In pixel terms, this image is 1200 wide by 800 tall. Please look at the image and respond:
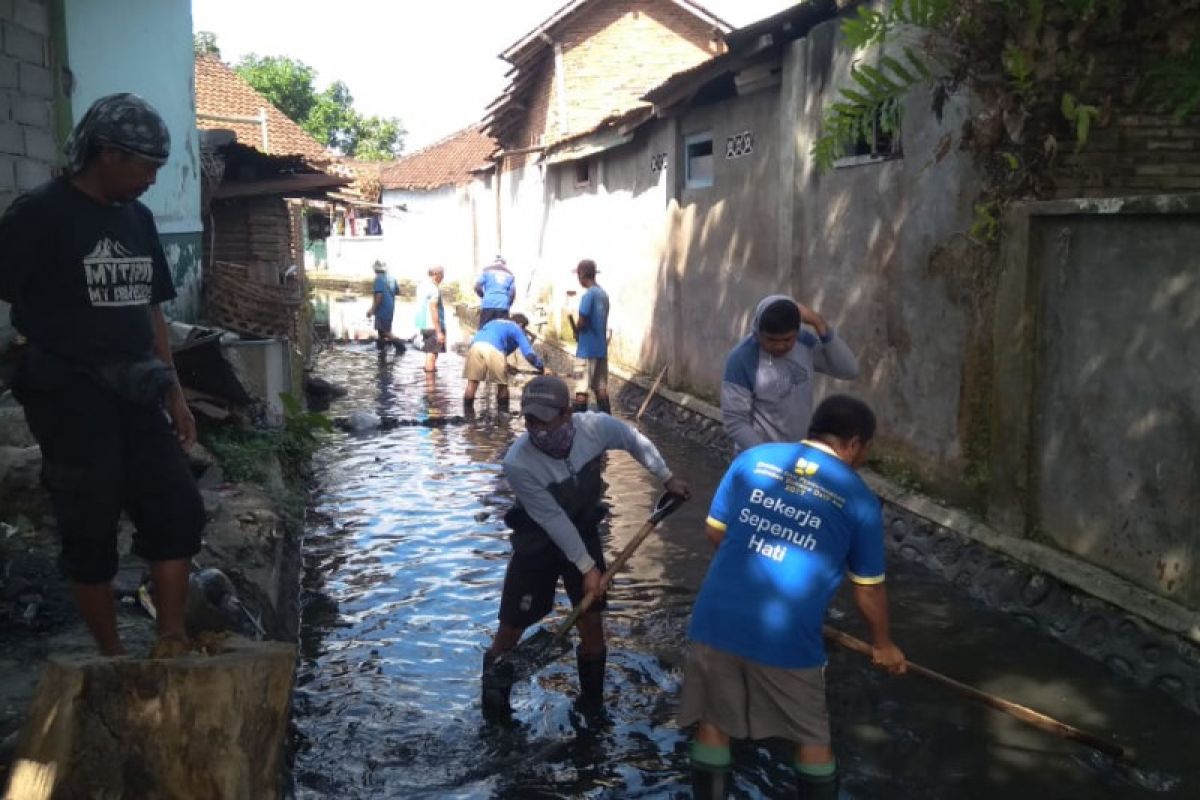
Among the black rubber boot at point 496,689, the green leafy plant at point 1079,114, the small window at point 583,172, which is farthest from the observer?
the small window at point 583,172

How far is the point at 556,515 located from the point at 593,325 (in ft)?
26.6

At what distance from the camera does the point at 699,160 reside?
13016mm

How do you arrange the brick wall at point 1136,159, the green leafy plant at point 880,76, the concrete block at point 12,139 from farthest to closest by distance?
1. the green leafy plant at point 880,76
2. the concrete block at point 12,139
3. the brick wall at point 1136,159

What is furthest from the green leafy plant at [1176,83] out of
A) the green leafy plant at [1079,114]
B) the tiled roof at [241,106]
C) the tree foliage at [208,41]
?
the tree foliage at [208,41]

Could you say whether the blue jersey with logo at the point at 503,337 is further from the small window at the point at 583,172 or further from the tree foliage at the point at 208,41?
the tree foliage at the point at 208,41

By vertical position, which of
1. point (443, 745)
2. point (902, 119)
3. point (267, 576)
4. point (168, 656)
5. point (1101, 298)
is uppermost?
point (902, 119)

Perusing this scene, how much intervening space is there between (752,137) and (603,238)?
670 centimetres

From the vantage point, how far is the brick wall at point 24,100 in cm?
653

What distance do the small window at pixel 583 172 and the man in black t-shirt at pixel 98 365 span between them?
15.4 meters

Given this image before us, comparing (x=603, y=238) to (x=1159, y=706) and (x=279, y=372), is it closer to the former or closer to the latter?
(x=279, y=372)

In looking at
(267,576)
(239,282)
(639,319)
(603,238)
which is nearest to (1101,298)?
(267,576)

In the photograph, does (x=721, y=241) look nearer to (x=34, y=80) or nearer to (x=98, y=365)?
(x=34, y=80)

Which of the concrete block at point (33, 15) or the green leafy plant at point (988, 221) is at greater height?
the concrete block at point (33, 15)

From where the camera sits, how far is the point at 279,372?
10258 mm
